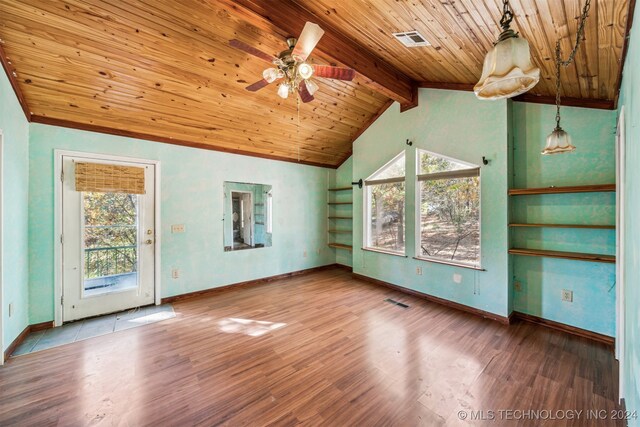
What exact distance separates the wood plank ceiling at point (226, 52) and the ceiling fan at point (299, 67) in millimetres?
337

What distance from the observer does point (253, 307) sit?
3695mm

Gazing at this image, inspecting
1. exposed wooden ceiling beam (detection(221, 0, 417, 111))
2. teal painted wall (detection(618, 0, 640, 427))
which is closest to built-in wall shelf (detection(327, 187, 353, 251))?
exposed wooden ceiling beam (detection(221, 0, 417, 111))

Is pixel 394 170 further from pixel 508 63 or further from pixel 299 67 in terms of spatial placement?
pixel 508 63

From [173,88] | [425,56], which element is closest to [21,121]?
[173,88]

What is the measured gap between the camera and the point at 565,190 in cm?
277

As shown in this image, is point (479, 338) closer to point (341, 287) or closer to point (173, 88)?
point (341, 287)

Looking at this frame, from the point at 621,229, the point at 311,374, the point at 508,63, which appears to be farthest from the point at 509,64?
the point at 311,374

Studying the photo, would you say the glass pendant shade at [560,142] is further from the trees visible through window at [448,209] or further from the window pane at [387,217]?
the window pane at [387,217]

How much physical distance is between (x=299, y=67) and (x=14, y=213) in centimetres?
316

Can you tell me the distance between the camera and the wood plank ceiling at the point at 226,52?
1.98 meters

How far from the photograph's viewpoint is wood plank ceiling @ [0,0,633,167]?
1982mm

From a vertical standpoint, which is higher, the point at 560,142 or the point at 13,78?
the point at 13,78

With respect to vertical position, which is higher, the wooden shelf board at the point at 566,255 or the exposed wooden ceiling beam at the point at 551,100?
the exposed wooden ceiling beam at the point at 551,100

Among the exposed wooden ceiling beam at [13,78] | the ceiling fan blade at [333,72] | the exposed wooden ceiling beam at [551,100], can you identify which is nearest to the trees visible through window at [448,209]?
the exposed wooden ceiling beam at [551,100]
